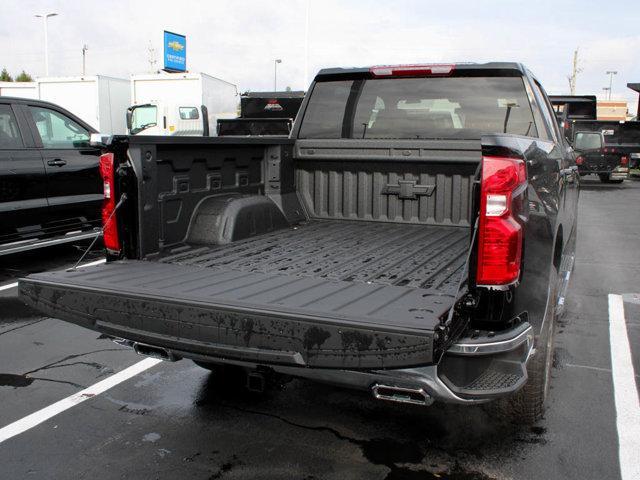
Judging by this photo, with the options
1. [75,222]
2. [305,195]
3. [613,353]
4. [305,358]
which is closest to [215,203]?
[305,195]

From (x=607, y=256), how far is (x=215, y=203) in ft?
21.8

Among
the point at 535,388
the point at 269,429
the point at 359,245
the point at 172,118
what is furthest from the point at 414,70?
the point at 172,118

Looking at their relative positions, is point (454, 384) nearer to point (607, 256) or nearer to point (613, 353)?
point (613, 353)

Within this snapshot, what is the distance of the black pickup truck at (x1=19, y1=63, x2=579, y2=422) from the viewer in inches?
102

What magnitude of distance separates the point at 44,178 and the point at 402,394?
19.5 ft

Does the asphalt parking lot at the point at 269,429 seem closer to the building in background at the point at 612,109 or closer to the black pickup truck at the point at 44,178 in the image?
the black pickup truck at the point at 44,178

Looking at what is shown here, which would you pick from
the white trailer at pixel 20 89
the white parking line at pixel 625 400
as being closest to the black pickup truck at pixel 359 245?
the white parking line at pixel 625 400

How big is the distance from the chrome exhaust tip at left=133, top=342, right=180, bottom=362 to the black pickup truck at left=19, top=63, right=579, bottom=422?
0.01m

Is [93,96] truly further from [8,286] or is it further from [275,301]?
[275,301]

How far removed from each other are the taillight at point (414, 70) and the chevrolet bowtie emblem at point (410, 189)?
0.79 meters

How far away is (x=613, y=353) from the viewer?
16.1 ft

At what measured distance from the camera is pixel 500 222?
8.84ft

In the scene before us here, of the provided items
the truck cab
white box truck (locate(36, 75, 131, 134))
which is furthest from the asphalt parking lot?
white box truck (locate(36, 75, 131, 134))

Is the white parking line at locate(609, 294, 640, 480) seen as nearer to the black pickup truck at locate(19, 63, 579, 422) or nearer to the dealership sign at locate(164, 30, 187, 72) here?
the black pickup truck at locate(19, 63, 579, 422)
